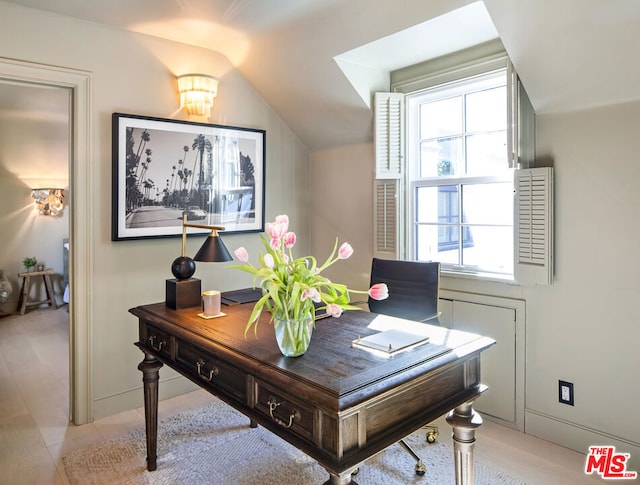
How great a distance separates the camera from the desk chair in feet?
8.63

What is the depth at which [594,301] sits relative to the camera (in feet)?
7.80

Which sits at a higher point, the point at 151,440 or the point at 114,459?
the point at 151,440

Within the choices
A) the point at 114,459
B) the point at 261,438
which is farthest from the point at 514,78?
the point at 114,459

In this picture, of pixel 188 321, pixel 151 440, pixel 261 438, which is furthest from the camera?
pixel 261 438

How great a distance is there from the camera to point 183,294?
2242 mm

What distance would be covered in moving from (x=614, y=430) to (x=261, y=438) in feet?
6.39

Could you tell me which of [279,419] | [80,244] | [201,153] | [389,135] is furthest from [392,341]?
[201,153]

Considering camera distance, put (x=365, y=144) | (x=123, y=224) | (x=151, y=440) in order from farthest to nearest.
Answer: (x=365, y=144)
(x=123, y=224)
(x=151, y=440)

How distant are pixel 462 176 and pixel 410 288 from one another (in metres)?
0.89

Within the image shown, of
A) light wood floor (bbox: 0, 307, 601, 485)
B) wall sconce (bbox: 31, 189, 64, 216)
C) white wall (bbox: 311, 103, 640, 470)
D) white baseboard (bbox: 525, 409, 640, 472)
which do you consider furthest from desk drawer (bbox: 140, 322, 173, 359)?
wall sconce (bbox: 31, 189, 64, 216)

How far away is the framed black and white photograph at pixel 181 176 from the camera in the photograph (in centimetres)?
301

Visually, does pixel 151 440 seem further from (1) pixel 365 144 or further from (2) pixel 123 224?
(1) pixel 365 144

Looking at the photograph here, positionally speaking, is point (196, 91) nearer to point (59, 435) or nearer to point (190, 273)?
point (190, 273)

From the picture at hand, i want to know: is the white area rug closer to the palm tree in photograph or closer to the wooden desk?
the wooden desk
